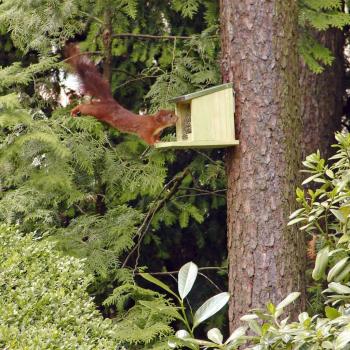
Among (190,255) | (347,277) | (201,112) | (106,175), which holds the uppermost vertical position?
(201,112)

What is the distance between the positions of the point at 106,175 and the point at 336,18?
1.35 metres

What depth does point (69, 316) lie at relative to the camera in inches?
105

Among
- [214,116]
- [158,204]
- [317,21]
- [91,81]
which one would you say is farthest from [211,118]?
[158,204]

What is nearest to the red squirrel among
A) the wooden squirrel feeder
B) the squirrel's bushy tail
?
the squirrel's bushy tail

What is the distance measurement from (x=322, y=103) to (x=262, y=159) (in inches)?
65.7

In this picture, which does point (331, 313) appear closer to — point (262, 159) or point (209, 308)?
point (209, 308)

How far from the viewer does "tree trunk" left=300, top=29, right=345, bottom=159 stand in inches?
186

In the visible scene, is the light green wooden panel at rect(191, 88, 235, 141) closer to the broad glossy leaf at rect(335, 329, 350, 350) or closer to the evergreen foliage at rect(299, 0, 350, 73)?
the evergreen foliage at rect(299, 0, 350, 73)

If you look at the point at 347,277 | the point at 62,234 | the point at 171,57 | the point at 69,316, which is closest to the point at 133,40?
the point at 171,57

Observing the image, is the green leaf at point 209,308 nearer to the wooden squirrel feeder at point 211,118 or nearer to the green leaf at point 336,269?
the green leaf at point 336,269

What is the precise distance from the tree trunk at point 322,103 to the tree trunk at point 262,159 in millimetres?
1350

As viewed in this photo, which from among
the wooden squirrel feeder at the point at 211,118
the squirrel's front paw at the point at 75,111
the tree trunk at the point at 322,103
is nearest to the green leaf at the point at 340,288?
the wooden squirrel feeder at the point at 211,118

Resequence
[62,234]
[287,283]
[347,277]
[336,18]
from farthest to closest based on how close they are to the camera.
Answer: [62,234] → [336,18] → [287,283] → [347,277]

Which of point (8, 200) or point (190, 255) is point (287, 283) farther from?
point (190, 255)
